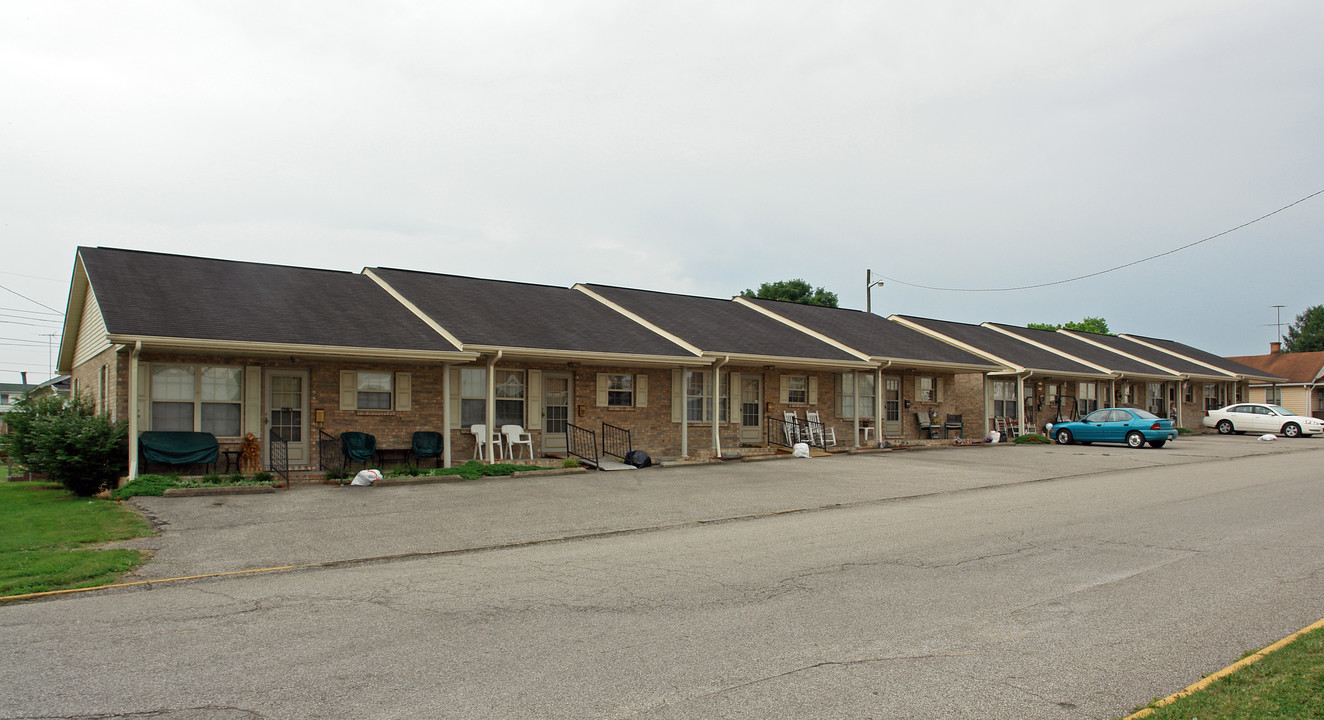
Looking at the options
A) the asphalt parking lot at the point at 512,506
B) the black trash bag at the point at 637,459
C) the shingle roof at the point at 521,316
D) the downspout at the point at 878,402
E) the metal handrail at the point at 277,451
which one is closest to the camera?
the asphalt parking lot at the point at 512,506

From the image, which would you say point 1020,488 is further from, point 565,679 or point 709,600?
point 565,679

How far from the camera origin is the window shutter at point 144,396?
15242mm

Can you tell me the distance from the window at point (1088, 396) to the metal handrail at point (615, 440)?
22.8m

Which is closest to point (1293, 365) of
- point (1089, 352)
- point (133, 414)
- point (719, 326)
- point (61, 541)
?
point (1089, 352)

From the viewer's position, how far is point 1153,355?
4300cm

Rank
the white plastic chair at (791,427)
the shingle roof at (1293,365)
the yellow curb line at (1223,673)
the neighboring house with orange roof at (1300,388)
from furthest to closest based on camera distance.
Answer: the shingle roof at (1293,365), the neighboring house with orange roof at (1300,388), the white plastic chair at (791,427), the yellow curb line at (1223,673)

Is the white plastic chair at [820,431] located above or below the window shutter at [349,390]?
below

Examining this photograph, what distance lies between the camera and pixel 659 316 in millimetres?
24812

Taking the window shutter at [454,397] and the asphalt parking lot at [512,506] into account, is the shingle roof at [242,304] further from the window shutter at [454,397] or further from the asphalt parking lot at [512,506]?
the asphalt parking lot at [512,506]

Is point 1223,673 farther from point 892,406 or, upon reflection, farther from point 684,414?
point 892,406

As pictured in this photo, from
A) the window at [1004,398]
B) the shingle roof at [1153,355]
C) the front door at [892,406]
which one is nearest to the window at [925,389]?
the front door at [892,406]

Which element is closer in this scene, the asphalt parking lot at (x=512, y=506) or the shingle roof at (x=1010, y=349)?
the asphalt parking lot at (x=512, y=506)

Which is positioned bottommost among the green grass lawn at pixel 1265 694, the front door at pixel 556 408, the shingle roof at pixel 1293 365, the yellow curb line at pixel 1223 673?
the yellow curb line at pixel 1223 673

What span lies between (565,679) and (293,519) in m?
7.96
